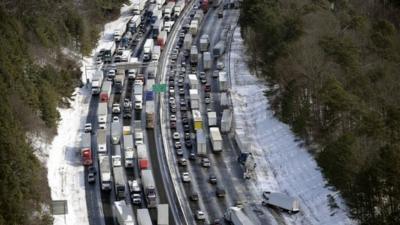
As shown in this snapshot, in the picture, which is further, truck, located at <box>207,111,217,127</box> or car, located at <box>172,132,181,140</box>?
truck, located at <box>207,111,217,127</box>

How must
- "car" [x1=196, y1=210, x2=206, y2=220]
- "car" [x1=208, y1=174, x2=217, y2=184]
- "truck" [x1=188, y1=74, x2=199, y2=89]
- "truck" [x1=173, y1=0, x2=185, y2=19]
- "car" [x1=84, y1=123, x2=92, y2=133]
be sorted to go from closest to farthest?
"car" [x1=196, y1=210, x2=206, y2=220] < "car" [x1=208, y1=174, x2=217, y2=184] < "car" [x1=84, y1=123, x2=92, y2=133] < "truck" [x1=188, y1=74, x2=199, y2=89] < "truck" [x1=173, y1=0, x2=185, y2=19]

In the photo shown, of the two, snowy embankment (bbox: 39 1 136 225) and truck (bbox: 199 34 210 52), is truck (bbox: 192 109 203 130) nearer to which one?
snowy embankment (bbox: 39 1 136 225)

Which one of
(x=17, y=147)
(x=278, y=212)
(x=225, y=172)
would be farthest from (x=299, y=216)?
(x=17, y=147)

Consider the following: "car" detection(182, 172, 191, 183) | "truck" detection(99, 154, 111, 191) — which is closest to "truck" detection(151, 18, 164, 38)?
"truck" detection(99, 154, 111, 191)

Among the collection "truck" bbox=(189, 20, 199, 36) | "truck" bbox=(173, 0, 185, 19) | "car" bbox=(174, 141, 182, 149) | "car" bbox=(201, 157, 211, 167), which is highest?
"truck" bbox=(173, 0, 185, 19)

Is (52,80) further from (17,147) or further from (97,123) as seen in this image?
(17,147)

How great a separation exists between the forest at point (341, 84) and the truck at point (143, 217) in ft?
60.2

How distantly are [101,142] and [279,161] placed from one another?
2130 centimetres

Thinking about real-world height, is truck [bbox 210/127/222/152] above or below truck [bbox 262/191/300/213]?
above

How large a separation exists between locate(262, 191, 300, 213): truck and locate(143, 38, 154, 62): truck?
5001 centimetres

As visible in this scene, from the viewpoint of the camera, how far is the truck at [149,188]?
257 feet

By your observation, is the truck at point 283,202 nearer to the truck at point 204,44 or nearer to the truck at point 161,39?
the truck at point 204,44

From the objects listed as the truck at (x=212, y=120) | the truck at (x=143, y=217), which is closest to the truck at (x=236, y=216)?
the truck at (x=143, y=217)

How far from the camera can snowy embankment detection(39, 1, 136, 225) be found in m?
78.1
